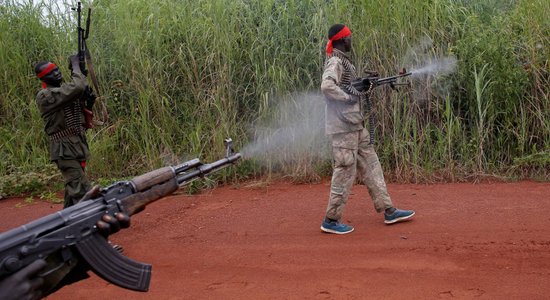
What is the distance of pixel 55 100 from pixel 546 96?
17.5 feet

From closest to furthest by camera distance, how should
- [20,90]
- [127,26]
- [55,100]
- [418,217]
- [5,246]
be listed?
[5,246] < [55,100] < [418,217] < [127,26] < [20,90]

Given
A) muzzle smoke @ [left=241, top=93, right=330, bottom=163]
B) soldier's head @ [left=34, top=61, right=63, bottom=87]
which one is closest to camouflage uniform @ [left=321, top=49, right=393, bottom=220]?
muzzle smoke @ [left=241, top=93, right=330, bottom=163]

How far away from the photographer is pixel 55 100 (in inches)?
199

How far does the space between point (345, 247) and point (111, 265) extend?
7.66 feet

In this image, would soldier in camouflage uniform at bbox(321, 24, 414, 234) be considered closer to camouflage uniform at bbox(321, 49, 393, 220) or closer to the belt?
camouflage uniform at bbox(321, 49, 393, 220)

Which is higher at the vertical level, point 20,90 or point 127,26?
point 127,26

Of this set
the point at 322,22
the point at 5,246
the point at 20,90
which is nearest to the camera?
the point at 5,246

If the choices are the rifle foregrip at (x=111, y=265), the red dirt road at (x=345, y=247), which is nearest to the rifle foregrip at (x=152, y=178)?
the rifle foregrip at (x=111, y=265)

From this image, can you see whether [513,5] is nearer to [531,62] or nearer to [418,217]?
[531,62]

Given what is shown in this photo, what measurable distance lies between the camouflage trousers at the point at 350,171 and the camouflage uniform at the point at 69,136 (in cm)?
223

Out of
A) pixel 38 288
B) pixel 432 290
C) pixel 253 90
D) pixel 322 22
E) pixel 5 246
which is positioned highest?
pixel 322 22

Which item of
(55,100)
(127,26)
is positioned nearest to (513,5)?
(127,26)

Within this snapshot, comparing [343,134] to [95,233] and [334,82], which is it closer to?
[334,82]

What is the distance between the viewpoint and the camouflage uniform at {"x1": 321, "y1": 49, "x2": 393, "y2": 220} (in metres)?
5.08
